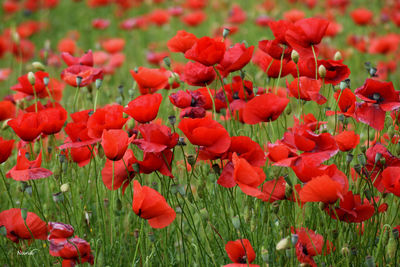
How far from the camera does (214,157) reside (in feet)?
4.27

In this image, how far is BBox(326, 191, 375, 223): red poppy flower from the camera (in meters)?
1.20

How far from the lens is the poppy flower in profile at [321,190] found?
110cm

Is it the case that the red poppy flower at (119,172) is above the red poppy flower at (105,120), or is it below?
below

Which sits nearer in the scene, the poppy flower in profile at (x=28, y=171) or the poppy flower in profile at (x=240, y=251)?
the poppy flower in profile at (x=240, y=251)

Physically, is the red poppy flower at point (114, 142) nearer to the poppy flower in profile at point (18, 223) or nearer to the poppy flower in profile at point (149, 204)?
the poppy flower in profile at point (149, 204)

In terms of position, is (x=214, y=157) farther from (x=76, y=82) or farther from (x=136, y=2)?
(x=136, y=2)

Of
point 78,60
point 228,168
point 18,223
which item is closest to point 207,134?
point 228,168

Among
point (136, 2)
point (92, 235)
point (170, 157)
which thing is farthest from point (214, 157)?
point (136, 2)

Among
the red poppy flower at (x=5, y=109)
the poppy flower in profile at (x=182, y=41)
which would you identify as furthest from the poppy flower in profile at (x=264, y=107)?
the red poppy flower at (x=5, y=109)

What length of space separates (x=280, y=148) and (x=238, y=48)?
1.34 feet

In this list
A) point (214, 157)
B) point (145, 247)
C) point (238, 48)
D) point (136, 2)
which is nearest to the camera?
point (214, 157)

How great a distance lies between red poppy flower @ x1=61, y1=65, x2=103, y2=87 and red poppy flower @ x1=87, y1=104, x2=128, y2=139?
40 centimetres

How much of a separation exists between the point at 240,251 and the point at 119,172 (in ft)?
1.30

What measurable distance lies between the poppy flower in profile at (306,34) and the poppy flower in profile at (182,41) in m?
0.31
